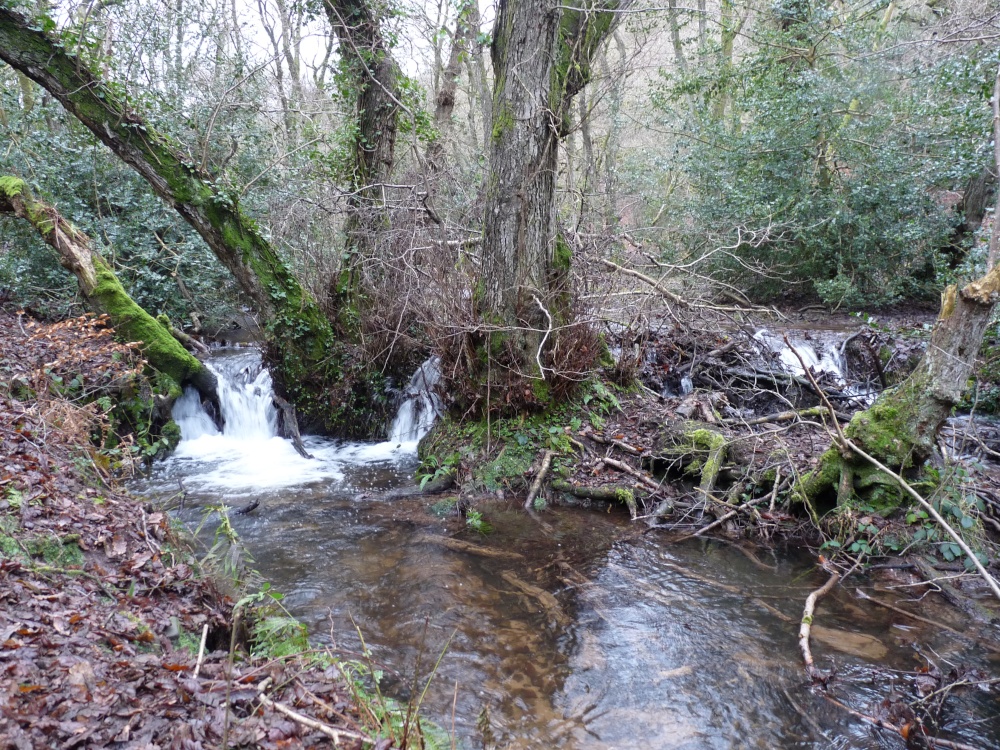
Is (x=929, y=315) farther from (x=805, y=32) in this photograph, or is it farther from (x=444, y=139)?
(x=444, y=139)

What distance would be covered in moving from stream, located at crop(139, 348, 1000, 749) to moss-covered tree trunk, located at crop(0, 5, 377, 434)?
8.02 feet

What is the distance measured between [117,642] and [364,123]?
8340mm

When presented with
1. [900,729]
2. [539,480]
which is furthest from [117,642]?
[539,480]

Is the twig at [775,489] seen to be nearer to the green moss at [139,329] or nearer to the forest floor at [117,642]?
the forest floor at [117,642]

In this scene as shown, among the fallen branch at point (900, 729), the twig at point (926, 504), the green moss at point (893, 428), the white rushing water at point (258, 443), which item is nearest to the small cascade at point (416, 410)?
the white rushing water at point (258, 443)

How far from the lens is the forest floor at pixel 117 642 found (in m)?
2.36

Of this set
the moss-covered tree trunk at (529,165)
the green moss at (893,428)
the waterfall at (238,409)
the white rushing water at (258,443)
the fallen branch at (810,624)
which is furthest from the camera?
the waterfall at (238,409)

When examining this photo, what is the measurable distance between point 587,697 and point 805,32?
13.6 meters

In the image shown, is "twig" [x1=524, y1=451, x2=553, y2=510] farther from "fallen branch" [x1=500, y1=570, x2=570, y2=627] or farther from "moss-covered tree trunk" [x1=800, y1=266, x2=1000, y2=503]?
"moss-covered tree trunk" [x1=800, y1=266, x2=1000, y2=503]

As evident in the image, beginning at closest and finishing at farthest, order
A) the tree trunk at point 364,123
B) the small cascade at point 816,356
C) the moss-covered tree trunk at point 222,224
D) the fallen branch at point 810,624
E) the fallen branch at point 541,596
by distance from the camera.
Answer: the fallen branch at point 810,624 → the fallen branch at point 541,596 → the moss-covered tree trunk at point 222,224 → the tree trunk at point 364,123 → the small cascade at point 816,356

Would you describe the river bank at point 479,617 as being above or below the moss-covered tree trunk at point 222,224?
below

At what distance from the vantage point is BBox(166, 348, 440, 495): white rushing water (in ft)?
26.1

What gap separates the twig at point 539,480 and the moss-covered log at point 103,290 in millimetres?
5593

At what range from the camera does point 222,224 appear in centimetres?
865
